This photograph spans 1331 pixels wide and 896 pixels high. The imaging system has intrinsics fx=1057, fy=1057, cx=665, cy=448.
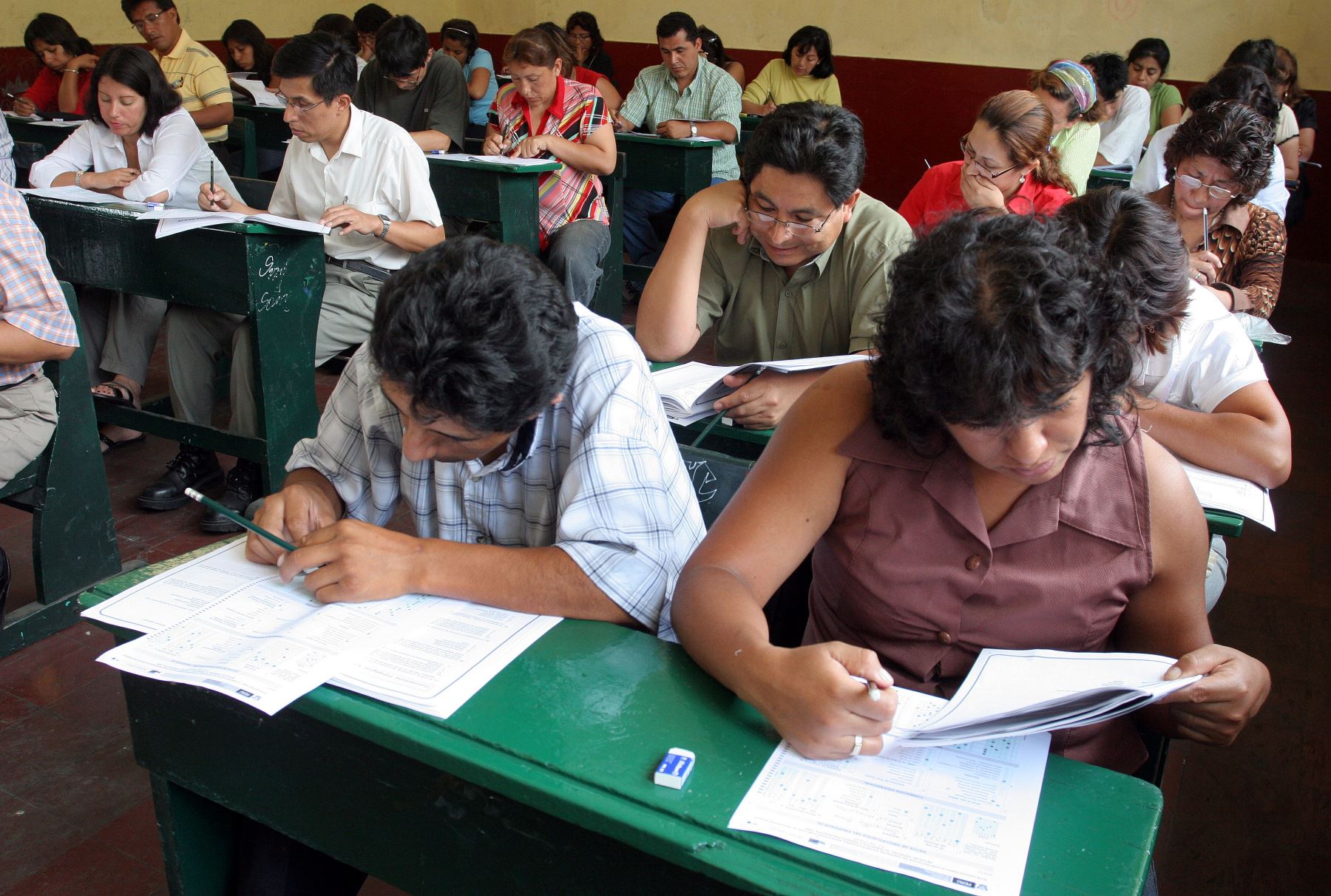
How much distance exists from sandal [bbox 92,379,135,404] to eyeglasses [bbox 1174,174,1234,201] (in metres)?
3.07

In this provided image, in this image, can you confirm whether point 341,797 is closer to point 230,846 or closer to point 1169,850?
point 230,846

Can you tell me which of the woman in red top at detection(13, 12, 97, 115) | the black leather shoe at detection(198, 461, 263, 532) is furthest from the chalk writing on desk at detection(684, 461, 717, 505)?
the woman in red top at detection(13, 12, 97, 115)

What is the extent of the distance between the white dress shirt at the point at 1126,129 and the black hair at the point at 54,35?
19.6ft

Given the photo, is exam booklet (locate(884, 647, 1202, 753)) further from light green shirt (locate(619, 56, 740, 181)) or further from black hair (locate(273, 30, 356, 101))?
light green shirt (locate(619, 56, 740, 181))

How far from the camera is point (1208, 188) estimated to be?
8.77ft

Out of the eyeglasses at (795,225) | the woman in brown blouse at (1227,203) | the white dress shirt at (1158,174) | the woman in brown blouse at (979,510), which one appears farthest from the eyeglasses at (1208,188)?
the woman in brown blouse at (979,510)

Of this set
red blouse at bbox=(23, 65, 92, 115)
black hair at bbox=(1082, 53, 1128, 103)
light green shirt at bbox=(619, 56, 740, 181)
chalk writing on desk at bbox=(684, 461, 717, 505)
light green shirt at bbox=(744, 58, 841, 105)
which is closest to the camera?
chalk writing on desk at bbox=(684, 461, 717, 505)

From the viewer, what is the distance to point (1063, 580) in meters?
1.16

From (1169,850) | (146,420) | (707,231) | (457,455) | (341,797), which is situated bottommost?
(1169,850)

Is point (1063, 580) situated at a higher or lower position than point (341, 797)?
higher

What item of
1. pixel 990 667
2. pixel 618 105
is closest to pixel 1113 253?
pixel 990 667

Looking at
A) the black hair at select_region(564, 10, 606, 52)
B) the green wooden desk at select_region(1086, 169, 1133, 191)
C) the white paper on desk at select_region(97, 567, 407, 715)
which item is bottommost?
the white paper on desk at select_region(97, 567, 407, 715)

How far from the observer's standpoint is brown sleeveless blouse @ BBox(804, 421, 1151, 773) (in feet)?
3.77

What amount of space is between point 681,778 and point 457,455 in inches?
21.2
